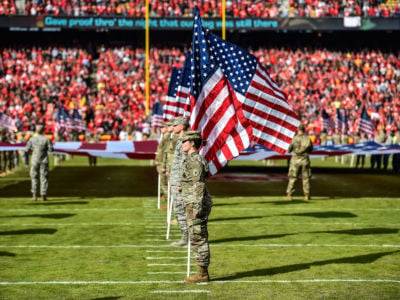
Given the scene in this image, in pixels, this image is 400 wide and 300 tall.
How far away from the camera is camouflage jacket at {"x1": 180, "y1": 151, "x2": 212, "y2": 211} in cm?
1016

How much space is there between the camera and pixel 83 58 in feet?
184

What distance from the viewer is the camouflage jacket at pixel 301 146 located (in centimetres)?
2045

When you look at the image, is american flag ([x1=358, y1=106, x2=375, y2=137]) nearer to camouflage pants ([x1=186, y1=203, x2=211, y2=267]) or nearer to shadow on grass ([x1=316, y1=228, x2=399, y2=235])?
shadow on grass ([x1=316, y1=228, x2=399, y2=235])

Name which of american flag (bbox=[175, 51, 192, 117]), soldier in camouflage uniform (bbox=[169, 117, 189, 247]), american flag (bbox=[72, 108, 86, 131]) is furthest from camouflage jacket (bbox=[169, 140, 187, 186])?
american flag (bbox=[72, 108, 86, 131])

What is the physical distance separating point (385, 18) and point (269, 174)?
30867mm

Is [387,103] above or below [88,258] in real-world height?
below

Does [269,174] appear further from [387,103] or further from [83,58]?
[83,58]

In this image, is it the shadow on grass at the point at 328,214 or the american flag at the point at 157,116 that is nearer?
the shadow on grass at the point at 328,214

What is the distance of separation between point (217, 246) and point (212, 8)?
45.9m

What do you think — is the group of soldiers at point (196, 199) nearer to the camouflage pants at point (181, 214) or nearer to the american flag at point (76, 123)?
the camouflage pants at point (181, 214)

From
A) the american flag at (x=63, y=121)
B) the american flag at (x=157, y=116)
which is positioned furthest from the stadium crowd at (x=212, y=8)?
the american flag at (x=157, y=116)

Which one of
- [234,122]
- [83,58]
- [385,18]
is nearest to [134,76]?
[83,58]

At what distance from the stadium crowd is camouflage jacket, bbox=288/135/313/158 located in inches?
1478

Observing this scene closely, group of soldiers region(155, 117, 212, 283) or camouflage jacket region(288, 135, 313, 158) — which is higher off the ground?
group of soldiers region(155, 117, 212, 283)
